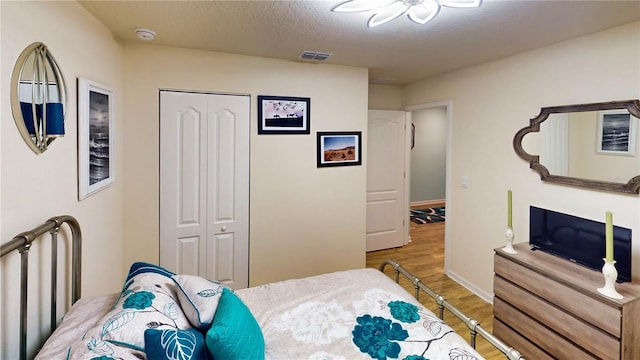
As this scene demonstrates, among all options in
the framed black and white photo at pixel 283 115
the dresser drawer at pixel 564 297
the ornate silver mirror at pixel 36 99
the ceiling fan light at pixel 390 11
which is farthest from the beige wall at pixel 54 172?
the dresser drawer at pixel 564 297

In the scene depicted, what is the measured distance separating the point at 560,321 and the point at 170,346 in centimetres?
236

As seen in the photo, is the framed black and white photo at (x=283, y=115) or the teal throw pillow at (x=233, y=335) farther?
the framed black and white photo at (x=283, y=115)

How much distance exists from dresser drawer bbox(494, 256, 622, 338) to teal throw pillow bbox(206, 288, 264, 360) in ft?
6.43

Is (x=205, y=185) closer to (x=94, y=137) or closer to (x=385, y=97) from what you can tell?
(x=94, y=137)

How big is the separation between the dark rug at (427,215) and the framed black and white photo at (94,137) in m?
5.39

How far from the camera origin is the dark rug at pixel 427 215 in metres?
6.47

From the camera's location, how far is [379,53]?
2.97m

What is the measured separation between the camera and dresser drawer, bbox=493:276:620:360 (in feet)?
6.11

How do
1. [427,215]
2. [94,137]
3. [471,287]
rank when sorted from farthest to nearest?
1. [427,215]
2. [471,287]
3. [94,137]

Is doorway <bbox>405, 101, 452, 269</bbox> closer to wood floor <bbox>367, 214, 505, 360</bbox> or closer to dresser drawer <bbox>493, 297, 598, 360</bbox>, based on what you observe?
wood floor <bbox>367, 214, 505, 360</bbox>

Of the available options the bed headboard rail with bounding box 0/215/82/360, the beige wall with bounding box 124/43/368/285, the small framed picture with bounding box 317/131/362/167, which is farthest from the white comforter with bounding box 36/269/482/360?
the small framed picture with bounding box 317/131/362/167

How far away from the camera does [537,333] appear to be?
2.28m

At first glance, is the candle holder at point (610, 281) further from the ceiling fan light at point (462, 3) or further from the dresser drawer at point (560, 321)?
the ceiling fan light at point (462, 3)

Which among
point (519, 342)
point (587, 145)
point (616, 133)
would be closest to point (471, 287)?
point (519, 342)
